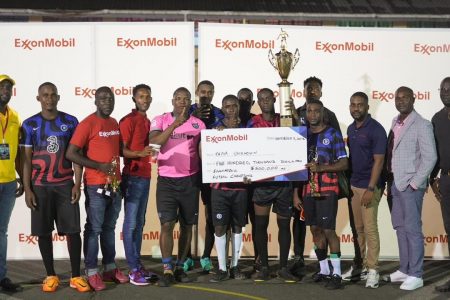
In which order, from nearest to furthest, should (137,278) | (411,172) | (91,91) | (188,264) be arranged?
(411,172), (137,278), (188,264), (91,91)

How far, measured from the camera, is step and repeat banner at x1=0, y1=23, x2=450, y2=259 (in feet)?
24.5

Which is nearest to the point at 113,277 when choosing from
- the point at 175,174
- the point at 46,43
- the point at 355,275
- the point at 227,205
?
the point at 175,174

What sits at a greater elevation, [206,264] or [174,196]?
[174,196]

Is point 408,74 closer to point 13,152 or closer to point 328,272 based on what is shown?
point 328,272

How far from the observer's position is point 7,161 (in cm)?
579

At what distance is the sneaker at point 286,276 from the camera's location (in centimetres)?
631

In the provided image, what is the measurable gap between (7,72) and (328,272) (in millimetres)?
4678

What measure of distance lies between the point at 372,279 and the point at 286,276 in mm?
903

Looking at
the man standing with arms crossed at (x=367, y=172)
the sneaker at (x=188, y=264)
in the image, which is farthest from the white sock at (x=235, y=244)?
the man standing with arms crossed at (x=367, y=172)

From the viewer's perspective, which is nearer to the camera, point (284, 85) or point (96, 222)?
point (96, 222)

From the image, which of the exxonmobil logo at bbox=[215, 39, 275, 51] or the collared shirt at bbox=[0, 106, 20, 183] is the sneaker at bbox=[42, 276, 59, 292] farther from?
the exxonmobil logo at bbox=[215, 39, 275, 51]

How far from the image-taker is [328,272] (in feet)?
20.4

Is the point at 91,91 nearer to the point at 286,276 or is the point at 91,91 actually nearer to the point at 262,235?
the point at 262,235

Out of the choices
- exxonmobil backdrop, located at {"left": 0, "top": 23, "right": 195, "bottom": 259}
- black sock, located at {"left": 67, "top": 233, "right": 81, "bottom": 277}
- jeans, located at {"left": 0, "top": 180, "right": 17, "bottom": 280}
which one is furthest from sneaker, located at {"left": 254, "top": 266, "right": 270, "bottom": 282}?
jeans, located at {"left": 0, "top": 180, "right": 17, "bottom": 280}
